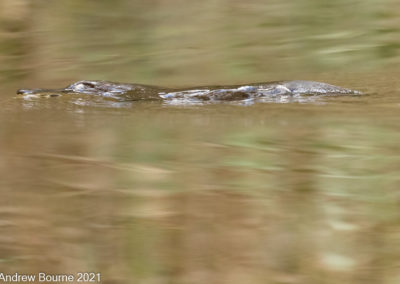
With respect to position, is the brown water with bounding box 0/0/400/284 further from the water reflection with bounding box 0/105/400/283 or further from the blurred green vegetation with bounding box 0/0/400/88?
the blurred green vegetation with bounding box 0/0/400/88

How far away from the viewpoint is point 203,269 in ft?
6.90

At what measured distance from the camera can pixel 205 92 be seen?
11.0 ft

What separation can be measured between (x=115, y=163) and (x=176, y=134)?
28 centimetres

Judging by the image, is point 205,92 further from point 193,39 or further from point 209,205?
point 193,39

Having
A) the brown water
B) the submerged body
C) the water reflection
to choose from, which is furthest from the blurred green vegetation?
the water reflection

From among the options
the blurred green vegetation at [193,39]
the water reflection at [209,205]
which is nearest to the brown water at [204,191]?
the water reflection at [209,205]

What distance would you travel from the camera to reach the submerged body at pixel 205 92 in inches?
128

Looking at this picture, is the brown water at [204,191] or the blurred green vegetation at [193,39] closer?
the brown water at [204,191]

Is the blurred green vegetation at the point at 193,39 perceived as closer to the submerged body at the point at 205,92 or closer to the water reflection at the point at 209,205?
the submerged body at the point at 205,92

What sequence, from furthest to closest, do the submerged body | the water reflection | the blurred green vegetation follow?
the blurred green vegetation → the submerged body → the water reflection

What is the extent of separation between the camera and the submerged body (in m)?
3.26

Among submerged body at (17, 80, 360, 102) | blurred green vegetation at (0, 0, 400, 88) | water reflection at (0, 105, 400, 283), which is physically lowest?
water reflection at (0, 105, 400, 283)

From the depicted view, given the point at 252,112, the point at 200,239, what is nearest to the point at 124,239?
the point at 200,239

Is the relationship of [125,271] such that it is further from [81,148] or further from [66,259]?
[81,148]
